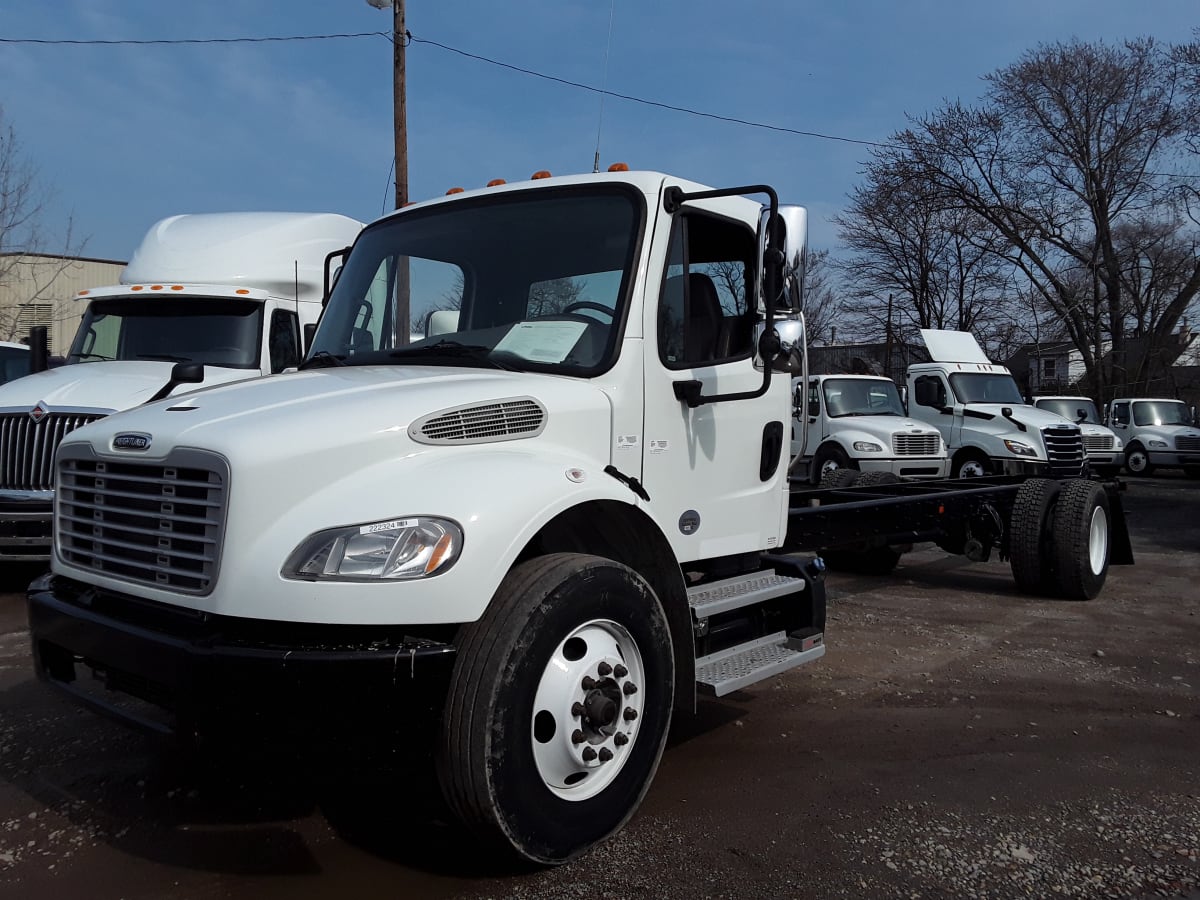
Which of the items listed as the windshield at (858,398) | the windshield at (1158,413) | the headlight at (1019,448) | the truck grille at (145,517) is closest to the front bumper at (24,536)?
the truck grille at (145,517)

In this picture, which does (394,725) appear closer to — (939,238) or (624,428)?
(624,428)

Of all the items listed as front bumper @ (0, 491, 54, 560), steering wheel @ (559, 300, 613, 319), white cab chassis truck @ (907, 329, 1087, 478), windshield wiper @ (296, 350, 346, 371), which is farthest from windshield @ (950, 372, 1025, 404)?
windshield wiper @ (296, 350, 346, 371)

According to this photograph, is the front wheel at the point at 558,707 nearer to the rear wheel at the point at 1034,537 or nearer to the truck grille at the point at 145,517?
the truck grille at the point at 145,517

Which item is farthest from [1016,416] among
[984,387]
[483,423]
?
[483,423]

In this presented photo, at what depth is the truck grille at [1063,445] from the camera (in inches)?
615

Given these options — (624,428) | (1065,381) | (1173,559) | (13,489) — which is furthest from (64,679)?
(1065,381)

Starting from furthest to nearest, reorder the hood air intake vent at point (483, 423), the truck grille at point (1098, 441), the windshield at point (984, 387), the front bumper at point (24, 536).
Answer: the truck grille at point (1098, 441)
the windshield at point (984, 387)
the front bumper at point (24, 536)
the hood air intake vent at point (483, 423)

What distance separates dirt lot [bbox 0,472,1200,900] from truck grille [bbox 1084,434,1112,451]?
1483 cm

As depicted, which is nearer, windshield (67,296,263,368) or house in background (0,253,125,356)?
windshield (67,296,263,368)

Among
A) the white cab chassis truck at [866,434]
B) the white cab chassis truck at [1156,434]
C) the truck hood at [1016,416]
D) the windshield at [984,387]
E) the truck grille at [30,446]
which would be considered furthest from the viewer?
the white cab chassis truck at [1156,434]

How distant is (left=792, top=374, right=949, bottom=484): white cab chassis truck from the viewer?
49.6 ft

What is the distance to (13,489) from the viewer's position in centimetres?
732

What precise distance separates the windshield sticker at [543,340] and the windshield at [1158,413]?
24.3 meters

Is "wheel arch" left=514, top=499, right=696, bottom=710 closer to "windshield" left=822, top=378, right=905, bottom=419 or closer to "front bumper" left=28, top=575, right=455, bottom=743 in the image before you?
"front bumper" left=28, top=575, right=455, bottom=743
